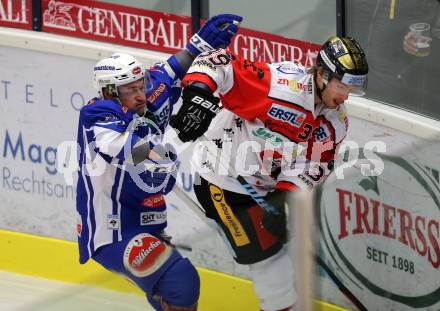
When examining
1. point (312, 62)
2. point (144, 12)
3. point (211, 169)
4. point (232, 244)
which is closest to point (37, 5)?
point (144, 12)

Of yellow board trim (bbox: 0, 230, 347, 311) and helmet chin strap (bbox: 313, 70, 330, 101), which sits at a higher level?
helmet chin strap (bbox: 313, 70, 330, 101)

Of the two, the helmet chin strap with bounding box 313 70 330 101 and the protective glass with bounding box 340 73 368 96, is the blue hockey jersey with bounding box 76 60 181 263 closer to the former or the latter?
the helmet chin strap with bounding box 313 70 330 101

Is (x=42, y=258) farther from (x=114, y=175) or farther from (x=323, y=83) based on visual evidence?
(x=323, y=83)

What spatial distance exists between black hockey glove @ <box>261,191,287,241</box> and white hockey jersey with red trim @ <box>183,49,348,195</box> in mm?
840

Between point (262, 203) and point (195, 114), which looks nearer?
point (262, 203)

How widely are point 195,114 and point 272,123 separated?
0.43m

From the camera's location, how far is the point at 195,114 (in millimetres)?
3715

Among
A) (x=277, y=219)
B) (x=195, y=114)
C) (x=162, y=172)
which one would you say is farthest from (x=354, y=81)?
(x=277, y=219)

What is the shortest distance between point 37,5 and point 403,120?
2.25 m

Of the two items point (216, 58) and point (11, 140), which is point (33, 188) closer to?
point (11, 140)

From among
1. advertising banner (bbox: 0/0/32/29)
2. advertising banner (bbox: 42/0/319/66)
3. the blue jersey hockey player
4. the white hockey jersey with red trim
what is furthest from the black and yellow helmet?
advertising banner (bbox: 0/0/32/29)

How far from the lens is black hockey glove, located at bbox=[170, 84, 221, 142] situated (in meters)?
3.71

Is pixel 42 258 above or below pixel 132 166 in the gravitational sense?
below

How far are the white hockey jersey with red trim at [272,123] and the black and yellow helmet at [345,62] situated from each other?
0.52ft
